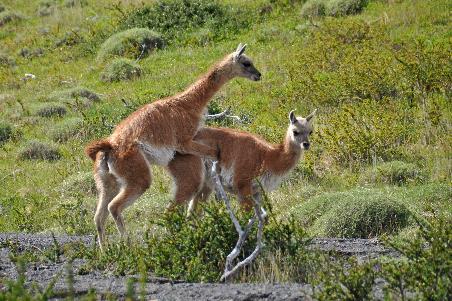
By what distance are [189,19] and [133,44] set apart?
1946 millimetres

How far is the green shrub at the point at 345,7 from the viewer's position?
22.2 metres

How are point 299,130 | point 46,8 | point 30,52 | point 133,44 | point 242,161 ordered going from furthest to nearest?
point 46,8 → point 30,52 → point 133,44 → point 299,130 → point 242,161

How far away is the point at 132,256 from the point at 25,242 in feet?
7.33

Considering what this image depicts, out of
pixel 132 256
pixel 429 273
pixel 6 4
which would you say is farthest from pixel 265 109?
pixel 6 4

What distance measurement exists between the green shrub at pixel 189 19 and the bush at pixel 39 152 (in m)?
7.65

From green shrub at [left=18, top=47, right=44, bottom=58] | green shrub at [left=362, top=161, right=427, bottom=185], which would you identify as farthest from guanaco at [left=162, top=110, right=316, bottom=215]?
green shrub at [left=18, top=47, right=44, bottom=58]

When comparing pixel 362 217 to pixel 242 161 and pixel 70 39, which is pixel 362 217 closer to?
pixel 242 161

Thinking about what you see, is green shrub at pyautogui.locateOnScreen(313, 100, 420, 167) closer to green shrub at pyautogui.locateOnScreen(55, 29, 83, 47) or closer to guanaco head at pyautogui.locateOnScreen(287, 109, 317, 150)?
guanaco head at pyautogui.locateOnScreen(287, 109, 317, 150)

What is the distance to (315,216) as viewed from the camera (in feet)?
35.6

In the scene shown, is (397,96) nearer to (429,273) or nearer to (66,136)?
(66,136)

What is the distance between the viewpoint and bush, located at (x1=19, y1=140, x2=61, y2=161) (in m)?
16.1

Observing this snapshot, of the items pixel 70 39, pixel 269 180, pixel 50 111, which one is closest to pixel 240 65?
pixel 269 180

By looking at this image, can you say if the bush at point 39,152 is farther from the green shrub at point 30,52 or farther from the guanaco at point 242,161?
the green shrub at point 30,52

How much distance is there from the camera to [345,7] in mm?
22203
